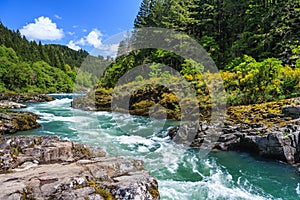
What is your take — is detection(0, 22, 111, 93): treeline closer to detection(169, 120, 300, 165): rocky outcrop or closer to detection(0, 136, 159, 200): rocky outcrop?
detection(169, 120, 300, 165): rocky outcrop

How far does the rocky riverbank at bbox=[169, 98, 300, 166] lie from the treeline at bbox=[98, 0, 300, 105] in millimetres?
3701

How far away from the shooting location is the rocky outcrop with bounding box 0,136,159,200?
4266 millimetres

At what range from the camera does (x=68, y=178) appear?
15.3ft

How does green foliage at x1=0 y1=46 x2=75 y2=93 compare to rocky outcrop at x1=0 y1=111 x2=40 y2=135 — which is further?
green foliage at x1=0 y1=46 x2=75 y2=93


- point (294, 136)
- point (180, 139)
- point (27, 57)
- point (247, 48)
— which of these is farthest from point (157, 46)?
point (27, 57)

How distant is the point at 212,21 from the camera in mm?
30969

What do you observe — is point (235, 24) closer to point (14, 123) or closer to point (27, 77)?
point (14, 123)

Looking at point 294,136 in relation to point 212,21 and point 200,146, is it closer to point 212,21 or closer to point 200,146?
point 200,146

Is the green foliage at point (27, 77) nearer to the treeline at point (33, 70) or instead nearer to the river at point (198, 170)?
the treeline at point (33, 70)

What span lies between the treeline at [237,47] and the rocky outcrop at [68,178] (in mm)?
12529

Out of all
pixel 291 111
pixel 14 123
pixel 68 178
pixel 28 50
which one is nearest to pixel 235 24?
pixel 291 111

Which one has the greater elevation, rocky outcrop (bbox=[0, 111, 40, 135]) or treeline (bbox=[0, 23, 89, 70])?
treeline (bbox=[0, 23, 89, 70])

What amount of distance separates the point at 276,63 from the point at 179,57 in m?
14.4

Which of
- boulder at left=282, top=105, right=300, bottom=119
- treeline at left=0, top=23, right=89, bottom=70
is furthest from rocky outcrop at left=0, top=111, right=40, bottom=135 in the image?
treeline at left=0, top=23, right=89, bottom=70
